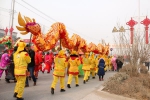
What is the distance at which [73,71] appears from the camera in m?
7.63

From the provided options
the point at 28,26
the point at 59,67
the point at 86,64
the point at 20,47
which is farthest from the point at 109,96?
the point at 28,26

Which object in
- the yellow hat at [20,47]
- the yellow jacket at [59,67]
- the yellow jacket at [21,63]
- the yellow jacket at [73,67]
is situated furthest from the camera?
the yellow jacket at [73,67]

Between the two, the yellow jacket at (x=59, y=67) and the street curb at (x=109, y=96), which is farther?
the yellow jacket at (x=59, y=67)

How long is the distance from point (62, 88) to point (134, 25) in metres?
8.24

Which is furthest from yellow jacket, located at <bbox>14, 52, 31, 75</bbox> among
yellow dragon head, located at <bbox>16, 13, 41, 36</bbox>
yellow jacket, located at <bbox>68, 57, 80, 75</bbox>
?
yellow jacket, located at <bbox>68, 57, 80, 75</bbox>

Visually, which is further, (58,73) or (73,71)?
(73,71)

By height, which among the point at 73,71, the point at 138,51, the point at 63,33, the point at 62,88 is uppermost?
the point at 63,33

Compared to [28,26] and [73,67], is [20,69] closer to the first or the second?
[28,26]

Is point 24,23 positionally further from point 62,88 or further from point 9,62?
point 9,62

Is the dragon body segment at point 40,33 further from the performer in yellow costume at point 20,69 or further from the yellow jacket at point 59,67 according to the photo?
the yellow jacket at point 59,67

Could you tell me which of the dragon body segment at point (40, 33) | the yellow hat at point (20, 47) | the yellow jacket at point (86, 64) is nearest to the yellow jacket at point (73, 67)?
the dragon body segment at point (40, 33)

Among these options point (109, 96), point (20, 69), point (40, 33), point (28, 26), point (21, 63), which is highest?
point (28, 26)

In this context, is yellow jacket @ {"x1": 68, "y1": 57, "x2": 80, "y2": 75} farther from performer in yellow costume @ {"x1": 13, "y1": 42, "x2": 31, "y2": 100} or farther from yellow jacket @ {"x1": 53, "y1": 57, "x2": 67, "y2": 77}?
performer in yellow costume @ {"x1": 13, "y1": 42, "x2": 31, "y2": 100}

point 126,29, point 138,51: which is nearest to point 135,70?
point 138,51
